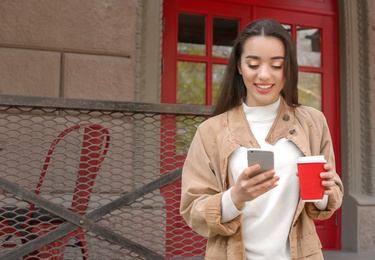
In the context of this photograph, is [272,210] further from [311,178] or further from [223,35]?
[223,35]

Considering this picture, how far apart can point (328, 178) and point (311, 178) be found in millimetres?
69

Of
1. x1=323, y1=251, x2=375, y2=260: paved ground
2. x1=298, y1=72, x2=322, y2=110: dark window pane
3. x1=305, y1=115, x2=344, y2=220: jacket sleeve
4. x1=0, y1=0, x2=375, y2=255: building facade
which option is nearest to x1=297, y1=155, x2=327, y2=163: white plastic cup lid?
x1=305, y1=115, x2=344, y2=220: jacket sleeve

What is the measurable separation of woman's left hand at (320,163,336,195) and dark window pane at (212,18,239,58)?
13.2 feet

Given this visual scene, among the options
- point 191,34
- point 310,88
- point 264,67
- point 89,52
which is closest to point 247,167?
point 264,67

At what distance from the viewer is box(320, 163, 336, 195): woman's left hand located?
1293mm

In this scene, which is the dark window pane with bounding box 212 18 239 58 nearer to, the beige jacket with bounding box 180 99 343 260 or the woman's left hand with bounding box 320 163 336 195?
the beige jacket with bounding box 180 99 343 260

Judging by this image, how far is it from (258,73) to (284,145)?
0.77ft

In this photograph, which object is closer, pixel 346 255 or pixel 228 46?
pixel 346 255

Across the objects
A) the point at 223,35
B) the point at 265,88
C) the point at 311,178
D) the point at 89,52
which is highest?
the point at 223,35

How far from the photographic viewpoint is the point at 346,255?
5.02m

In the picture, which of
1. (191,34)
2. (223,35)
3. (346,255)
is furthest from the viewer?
(223,35)

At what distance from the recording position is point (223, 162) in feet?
4.58

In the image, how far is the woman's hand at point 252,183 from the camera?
3.89ft

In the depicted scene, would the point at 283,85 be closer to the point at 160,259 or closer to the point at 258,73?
the point at 258,73
